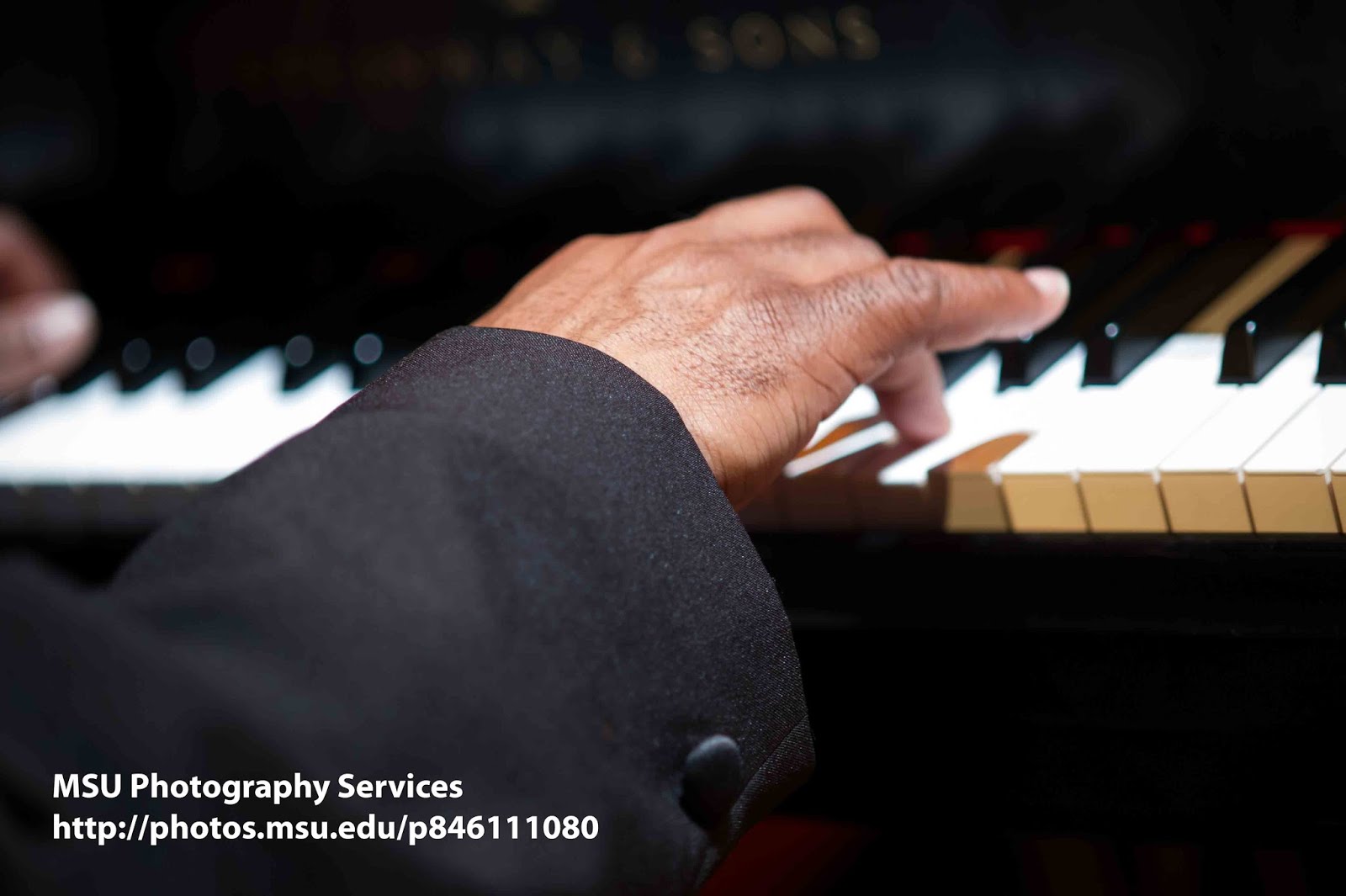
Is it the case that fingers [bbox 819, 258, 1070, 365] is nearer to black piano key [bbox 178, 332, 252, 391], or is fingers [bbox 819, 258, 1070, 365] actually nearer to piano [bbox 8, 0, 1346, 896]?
piano [bbox 8, 0, 1346, 896]

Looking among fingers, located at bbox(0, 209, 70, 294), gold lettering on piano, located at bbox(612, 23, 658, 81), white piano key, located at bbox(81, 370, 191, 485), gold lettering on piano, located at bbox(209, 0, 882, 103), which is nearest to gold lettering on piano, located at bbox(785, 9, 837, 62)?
gold lettering on piano, located at bbox(209, 0, 882, 103)

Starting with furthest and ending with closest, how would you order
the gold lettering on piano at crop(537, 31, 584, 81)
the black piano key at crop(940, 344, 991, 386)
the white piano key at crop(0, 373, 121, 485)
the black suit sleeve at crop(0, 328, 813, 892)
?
the gold lettering on piano at crop(537, 31, 584, 81), the white piano key at crop(0, 373, 121, 485), the black piano key at crop(940, 344, 991, 386), the black suit sleeve at crop(0, 328, 813, 892)

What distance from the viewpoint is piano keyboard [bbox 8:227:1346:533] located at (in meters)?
0.66

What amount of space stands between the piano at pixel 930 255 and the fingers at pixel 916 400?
0.05ft

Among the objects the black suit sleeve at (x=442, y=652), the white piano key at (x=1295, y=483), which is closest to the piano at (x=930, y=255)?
the white piano key at (x=1295, y=483)

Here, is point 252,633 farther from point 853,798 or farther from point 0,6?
point 0,6

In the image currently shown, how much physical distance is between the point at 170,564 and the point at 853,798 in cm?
53

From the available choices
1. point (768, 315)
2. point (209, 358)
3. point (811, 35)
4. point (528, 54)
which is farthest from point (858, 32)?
point (209, 358)

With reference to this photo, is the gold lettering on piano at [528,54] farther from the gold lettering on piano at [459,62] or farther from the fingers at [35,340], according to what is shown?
the fingers at [35,340]

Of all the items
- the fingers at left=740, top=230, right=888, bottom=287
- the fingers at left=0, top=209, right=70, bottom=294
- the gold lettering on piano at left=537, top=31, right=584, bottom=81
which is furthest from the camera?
the fingers at left=0, top=209, right=70, bottom=294

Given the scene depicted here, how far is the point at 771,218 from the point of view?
83cm

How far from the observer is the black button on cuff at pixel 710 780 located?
20.3 inches

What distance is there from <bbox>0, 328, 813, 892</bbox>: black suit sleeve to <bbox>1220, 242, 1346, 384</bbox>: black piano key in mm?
390

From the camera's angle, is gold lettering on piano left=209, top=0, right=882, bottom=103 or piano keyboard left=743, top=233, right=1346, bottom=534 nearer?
piano keyboard left=743, top=233, right=1346, bottom=534
